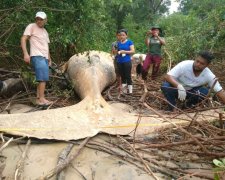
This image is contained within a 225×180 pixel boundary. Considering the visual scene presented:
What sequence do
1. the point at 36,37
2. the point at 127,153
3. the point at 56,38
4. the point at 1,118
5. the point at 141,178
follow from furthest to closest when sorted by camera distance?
the point at 56,38
the point at 36,37
the point at 1,118
the point at 127,153
the point at 141,178

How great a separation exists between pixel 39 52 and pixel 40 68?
262mm

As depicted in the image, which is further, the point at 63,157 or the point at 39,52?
the point at 39,52

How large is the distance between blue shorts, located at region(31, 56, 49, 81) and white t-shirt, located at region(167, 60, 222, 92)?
1.88 metres

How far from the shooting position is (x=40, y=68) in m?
5.32

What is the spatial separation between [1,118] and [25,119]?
27 centimetres

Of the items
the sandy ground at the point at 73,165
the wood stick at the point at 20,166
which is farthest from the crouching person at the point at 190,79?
the wood stick at the point at 20,166

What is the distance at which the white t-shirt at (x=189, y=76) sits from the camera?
16.9ft

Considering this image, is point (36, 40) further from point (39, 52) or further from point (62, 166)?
point (62, 166)

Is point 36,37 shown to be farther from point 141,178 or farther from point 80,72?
point 141,178

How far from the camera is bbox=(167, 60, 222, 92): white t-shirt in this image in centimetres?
514

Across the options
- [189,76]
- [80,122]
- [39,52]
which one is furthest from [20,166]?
[189,76]

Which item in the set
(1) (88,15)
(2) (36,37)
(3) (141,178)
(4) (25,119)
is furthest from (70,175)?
(1) (88,15)

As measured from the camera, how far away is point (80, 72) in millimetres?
6324

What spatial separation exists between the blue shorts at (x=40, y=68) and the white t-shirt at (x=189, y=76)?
1876 millimetres
